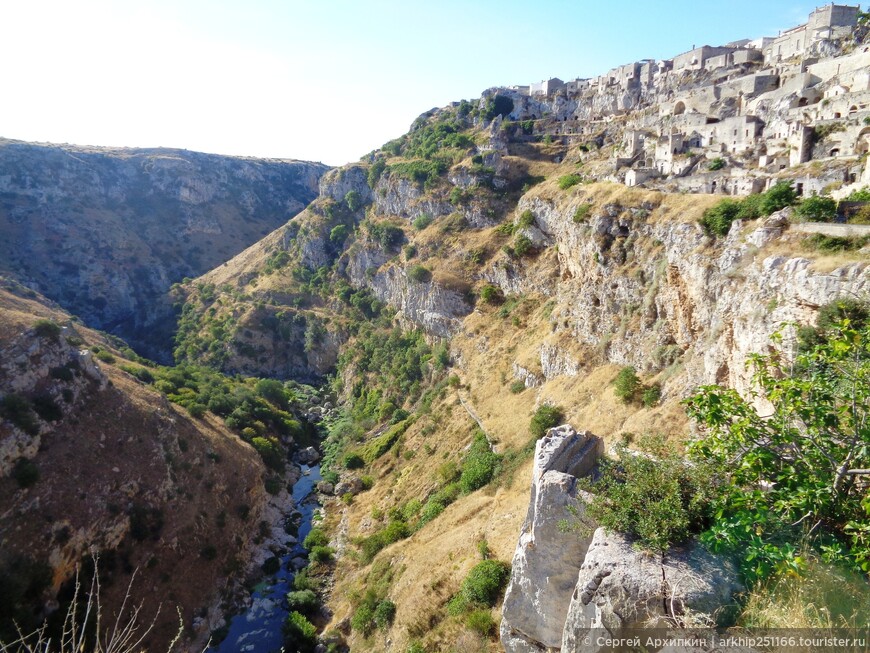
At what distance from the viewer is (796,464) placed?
754 cm

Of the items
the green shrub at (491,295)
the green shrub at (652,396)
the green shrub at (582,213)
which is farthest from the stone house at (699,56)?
the green shrub at (652,396)

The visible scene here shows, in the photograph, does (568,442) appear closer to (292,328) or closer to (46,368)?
(46,368)

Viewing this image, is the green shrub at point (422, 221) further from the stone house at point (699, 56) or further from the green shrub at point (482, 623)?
the green shrub at point (482, 623)

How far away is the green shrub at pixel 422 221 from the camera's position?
60.2m

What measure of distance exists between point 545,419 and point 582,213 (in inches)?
648

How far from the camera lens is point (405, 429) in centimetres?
4416

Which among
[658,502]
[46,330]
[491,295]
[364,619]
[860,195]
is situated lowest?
[364,619]

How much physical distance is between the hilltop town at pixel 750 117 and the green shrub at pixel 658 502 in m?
22.5

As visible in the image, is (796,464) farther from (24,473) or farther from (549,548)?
(24,473)

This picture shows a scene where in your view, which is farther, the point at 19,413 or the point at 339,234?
the point at 339,234

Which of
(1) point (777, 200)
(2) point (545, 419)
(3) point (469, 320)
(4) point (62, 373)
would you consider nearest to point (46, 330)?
(4) point (62, 373)

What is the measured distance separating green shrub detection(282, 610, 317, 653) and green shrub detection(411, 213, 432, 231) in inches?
1784

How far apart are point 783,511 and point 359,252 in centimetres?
6336

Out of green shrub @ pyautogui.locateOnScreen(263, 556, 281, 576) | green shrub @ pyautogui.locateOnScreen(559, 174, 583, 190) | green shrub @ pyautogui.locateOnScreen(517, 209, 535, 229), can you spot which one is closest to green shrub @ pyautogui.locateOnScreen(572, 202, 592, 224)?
green shrub @ pyautogui.locateOnScreen(559, 174, 583, 190)
